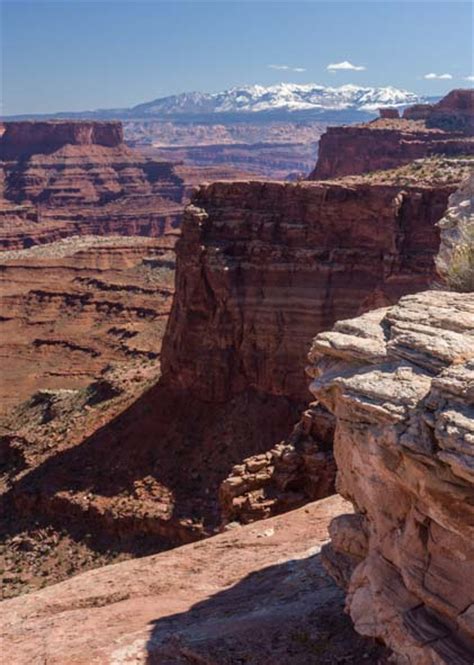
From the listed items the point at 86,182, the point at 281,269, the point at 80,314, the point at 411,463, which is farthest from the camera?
the point at 86,182

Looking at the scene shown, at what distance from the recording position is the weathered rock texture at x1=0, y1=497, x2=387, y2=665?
15320 millimetres

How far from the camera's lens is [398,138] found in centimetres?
8619

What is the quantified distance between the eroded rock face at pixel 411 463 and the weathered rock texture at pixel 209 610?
46.1 inches

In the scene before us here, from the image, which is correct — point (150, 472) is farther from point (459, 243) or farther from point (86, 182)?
point (86, 182)

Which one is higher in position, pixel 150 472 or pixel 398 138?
pixel 398 138

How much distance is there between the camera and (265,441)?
1469 inches

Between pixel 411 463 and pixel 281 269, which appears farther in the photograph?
pixel 281 269

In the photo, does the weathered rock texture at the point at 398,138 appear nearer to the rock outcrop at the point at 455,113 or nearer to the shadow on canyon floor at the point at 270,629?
the rock outcrop at the point at 455,113

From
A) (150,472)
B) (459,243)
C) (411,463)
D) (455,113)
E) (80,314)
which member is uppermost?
(455,113)

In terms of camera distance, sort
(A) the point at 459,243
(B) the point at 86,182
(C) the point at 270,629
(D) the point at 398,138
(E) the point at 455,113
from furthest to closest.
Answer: (B) the point at 86,182 → (E) the point at 455,113 → (D) the point at 398,138 → (A) the point at 459,243 → (C) the point at 270,629

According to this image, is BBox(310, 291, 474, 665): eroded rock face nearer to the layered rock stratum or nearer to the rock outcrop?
the layered rock stratum

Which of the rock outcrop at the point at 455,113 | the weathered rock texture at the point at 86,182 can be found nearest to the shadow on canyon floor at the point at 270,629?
the rock outcrop at the point at 455,113

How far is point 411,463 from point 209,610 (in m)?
7.56

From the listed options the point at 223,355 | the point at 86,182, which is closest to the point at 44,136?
the point at 86,182
